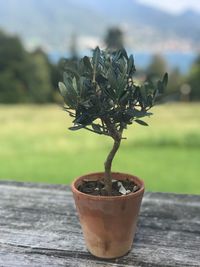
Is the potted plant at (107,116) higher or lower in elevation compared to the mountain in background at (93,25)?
higher

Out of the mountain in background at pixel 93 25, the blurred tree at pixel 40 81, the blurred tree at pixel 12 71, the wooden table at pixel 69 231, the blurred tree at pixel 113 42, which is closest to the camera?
the wooden table at pixel 69 231

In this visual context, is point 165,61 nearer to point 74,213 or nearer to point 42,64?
point 42,64

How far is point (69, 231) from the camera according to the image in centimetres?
126

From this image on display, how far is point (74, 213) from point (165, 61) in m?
20.6

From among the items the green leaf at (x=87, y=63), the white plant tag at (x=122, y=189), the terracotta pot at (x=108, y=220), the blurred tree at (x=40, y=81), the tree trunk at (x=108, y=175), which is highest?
the green leaf at (x=87, y=63)

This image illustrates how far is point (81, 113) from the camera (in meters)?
1.00

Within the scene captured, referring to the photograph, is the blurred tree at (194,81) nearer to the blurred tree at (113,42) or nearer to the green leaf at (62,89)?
the blurred tree at (113,42)

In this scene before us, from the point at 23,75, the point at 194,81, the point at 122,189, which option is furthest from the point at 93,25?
the point at 122,189

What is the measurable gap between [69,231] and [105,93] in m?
0.47

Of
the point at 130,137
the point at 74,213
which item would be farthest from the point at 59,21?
the point at 74,213

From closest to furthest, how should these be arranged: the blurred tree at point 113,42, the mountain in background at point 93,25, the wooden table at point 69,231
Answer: the wooden table at point 69,231 < the blurred tree at point 113,42 < the mountain in background at point 93,25

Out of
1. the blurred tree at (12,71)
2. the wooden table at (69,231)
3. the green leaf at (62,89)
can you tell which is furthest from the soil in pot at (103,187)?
the blurred tree at (12,71)

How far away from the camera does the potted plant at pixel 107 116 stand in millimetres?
984

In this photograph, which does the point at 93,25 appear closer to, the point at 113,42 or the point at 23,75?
the point at 23,75
